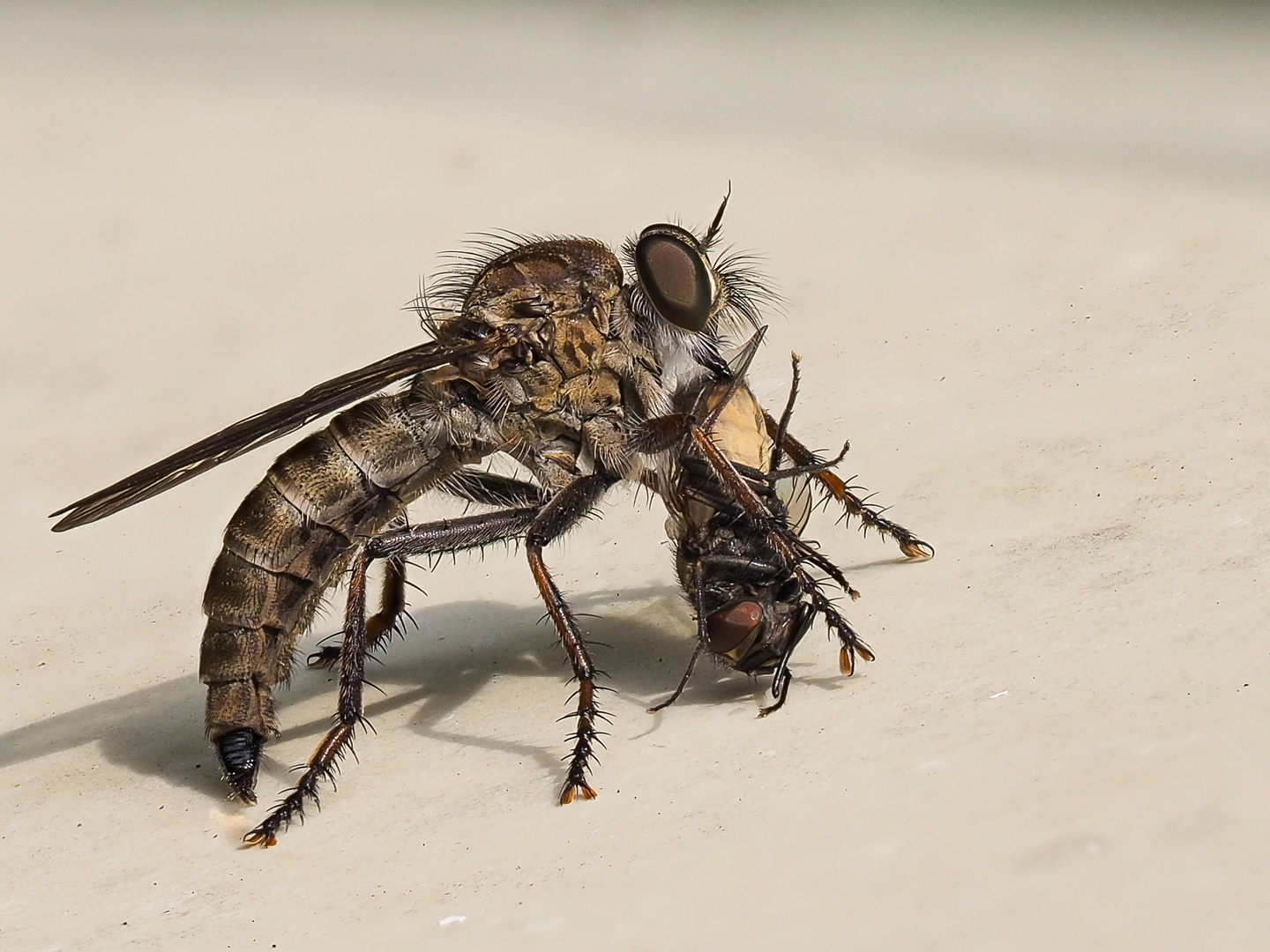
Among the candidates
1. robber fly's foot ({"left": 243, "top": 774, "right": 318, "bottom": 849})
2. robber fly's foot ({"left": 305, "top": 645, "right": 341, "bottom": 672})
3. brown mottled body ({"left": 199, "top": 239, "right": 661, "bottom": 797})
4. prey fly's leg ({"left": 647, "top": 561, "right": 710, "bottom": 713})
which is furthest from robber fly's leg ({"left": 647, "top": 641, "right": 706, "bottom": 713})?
robber fly's foot ({"left": 305, "top": 645, "right": 341, "bottom": 672})

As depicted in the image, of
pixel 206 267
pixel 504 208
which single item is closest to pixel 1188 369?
pixel 504 208

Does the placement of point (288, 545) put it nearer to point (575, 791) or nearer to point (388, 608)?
point (388, 608)

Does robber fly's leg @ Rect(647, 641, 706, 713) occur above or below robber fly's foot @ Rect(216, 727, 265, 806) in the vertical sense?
above

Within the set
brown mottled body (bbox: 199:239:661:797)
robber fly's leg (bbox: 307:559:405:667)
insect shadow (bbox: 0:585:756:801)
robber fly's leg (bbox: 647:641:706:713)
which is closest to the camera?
robber fly's leg (bbox: 647:641:706:713)

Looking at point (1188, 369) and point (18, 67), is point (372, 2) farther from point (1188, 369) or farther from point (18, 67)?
point (1188, 369)

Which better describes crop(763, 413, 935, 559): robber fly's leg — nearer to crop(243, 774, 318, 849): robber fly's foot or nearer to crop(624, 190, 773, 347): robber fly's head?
crop(624, 190, 773, 347): robber fly's head

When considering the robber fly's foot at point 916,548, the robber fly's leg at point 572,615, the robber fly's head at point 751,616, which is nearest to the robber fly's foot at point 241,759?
the robber fly's leg at point 572,615

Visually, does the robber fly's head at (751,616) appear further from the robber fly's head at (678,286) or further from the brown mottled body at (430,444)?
the robber fly's head at (678,286)
